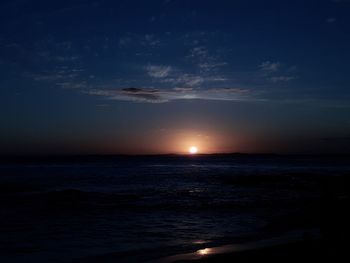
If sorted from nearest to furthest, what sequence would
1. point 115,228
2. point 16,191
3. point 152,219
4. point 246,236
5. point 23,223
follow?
point 246,236
point 115,228
point 23,223
point 152,219
point 16,191

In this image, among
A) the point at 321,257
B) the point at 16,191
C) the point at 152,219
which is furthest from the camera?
the point at 16,191

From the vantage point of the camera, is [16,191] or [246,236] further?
[16,191]

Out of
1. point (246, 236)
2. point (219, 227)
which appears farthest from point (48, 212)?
point (246, 236)

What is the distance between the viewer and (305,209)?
23250mm

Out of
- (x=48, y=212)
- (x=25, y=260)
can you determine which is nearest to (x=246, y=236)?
(x=25, y=260)

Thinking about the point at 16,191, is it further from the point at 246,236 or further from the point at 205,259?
the point at 205,259

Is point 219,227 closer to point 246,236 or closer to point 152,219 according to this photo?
point 246,236

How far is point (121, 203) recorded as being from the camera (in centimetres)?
2723

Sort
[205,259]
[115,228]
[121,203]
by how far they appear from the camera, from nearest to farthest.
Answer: [205,259], [115,228], [121,203]

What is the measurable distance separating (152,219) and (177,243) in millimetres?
6041

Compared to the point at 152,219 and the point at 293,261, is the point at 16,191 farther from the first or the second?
the point at 293,261

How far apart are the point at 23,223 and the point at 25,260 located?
756 cm

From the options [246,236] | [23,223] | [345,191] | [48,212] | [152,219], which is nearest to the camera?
[246,236]

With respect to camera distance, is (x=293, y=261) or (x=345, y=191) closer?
(x=293, y=261)
